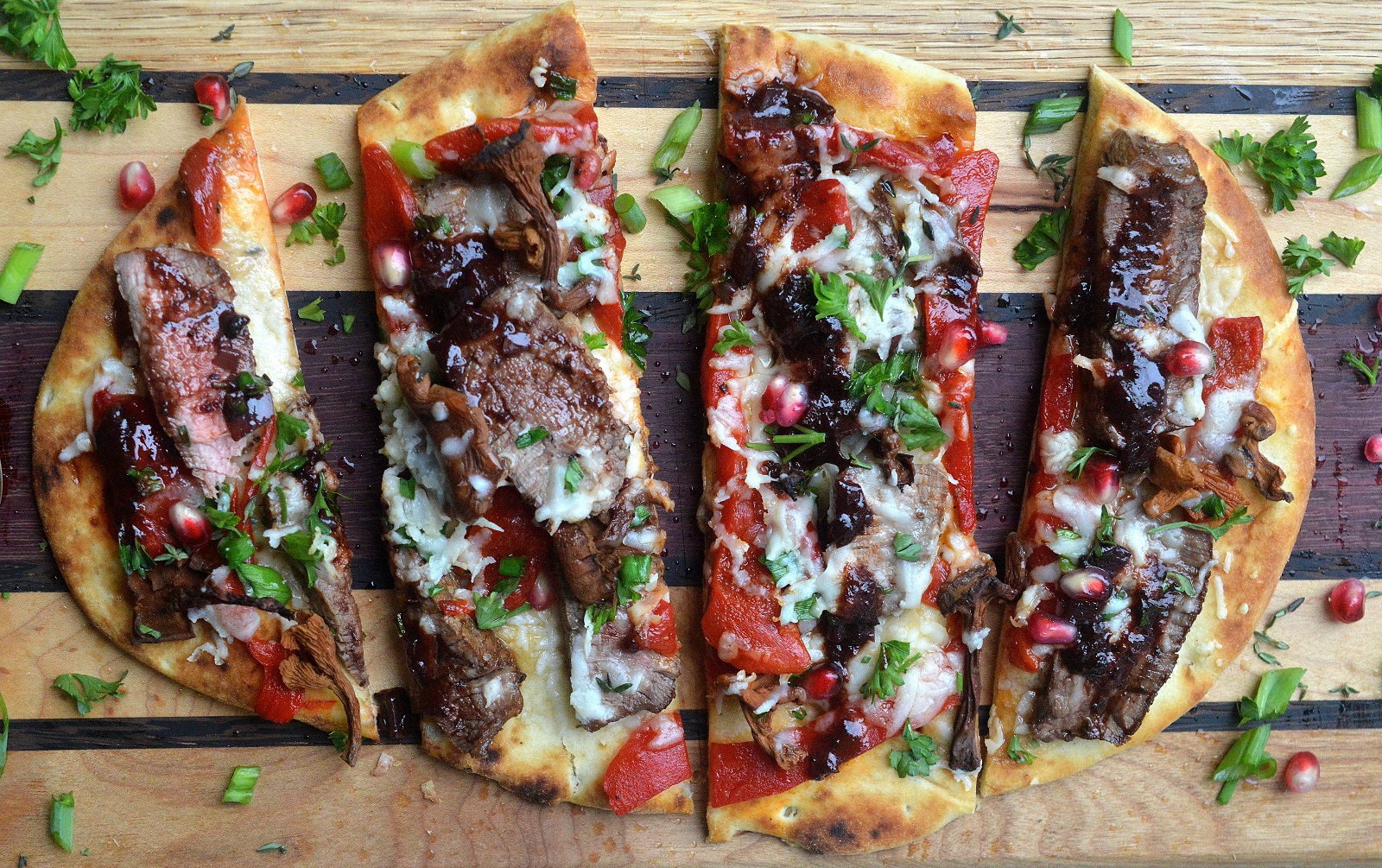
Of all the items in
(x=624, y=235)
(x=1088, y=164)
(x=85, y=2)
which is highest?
(x=85, y=2)

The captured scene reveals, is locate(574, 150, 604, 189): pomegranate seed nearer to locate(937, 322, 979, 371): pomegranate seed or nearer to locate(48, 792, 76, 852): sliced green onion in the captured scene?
locate(937, 322, 979, 371): pomegranate seed

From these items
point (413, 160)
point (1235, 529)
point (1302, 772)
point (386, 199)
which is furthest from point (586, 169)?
point (1302, 772)

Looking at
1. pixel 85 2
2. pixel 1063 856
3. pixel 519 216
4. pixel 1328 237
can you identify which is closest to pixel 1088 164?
pixel 1328 237

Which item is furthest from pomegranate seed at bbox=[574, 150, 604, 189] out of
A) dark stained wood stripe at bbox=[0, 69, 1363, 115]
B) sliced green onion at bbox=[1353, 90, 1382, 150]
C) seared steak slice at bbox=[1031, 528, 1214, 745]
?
sliced green onion at bbox=[1353, 90, 1382, 150]

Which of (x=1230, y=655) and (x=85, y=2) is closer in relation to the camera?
(x=85, y=2)

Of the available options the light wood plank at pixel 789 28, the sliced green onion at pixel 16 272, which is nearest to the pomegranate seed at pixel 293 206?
the light wood plank at pixel 789 28

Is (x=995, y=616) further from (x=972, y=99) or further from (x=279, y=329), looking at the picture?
(x=279, y=329)
